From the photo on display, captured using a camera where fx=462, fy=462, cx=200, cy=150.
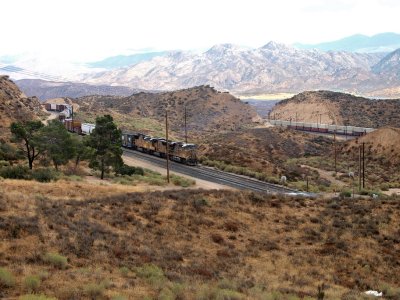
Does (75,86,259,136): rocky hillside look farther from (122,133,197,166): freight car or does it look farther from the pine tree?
the pine tree

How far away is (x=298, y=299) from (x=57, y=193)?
23.1 meters

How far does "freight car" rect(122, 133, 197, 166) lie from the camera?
7121 cm

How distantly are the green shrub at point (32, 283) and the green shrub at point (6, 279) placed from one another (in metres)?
0.41

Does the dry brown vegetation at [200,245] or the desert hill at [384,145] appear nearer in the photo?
the dry brown vegetation at [200,245]

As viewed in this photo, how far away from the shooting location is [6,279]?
46.8 feet

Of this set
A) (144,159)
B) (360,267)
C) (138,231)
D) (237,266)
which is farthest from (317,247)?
(144,159)

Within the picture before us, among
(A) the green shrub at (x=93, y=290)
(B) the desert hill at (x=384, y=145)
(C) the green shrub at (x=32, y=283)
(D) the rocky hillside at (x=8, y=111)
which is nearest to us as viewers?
(C) the green shrub at (x=32, y=283)

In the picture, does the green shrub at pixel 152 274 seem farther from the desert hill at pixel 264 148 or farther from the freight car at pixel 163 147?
the desert hill at pixel 264 148

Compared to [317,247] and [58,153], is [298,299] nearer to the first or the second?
[317,247]

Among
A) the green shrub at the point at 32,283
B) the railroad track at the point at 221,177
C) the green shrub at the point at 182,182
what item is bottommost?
the railroad track at the point at 221,177

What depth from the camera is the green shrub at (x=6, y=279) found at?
46.5 feet

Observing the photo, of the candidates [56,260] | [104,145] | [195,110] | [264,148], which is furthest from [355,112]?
[56,260]

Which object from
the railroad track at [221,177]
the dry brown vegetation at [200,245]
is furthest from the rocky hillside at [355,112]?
the dry brown vegetation at [200,245]

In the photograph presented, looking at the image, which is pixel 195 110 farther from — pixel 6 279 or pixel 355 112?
pixel 6 279
